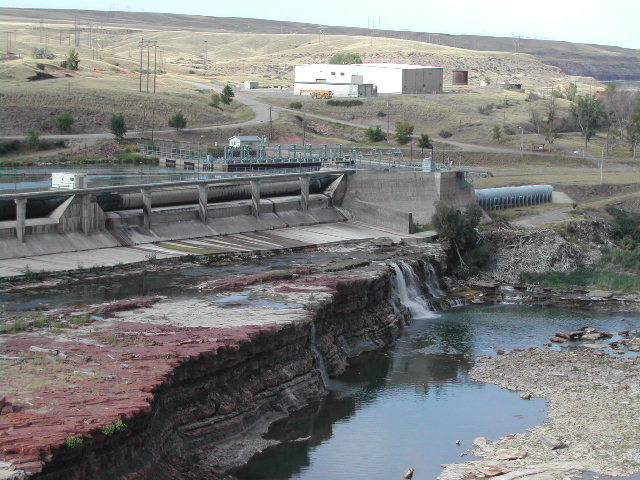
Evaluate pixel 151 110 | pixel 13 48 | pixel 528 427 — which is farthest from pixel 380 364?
pixel 13 48

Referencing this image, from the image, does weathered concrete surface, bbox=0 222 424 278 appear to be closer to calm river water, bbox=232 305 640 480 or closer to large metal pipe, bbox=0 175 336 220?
large metal pipe, bbox=0 175 336 220

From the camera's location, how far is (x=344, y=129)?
141 meters

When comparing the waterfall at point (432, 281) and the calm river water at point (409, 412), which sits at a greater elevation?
the waterfall at point (432, 281)

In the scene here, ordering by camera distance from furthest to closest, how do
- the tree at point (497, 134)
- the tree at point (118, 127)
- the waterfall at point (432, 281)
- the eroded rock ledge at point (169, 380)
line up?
the tree at point (497, 134) → the tree at point (118, 127) → the waterfall at point (432, 281) → the eroded rock ledge at point (169, 380)

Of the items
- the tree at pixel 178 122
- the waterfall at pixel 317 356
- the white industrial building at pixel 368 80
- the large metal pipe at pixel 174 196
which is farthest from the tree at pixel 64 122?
the waterfall at pixel 317 356

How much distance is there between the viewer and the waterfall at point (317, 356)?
171 ft

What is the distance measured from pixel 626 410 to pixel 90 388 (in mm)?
22438

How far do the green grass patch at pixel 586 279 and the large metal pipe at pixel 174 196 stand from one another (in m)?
20.5

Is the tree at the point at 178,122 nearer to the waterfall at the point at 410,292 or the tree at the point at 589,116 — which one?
the tree at the point at 589,116

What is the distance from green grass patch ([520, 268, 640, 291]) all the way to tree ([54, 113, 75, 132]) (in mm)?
61839

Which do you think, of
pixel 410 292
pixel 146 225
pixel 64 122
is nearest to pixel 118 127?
pixel 64 122

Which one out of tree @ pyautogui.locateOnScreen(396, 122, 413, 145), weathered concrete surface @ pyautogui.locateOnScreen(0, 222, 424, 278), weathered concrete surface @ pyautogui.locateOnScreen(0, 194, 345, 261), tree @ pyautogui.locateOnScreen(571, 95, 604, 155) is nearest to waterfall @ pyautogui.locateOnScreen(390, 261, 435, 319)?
weathered concrete surface @ pyautogui.locateOnScreen(0, 222, 424, 278)

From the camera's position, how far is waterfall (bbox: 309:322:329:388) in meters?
52.1

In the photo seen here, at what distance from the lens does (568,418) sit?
46.6 meters
